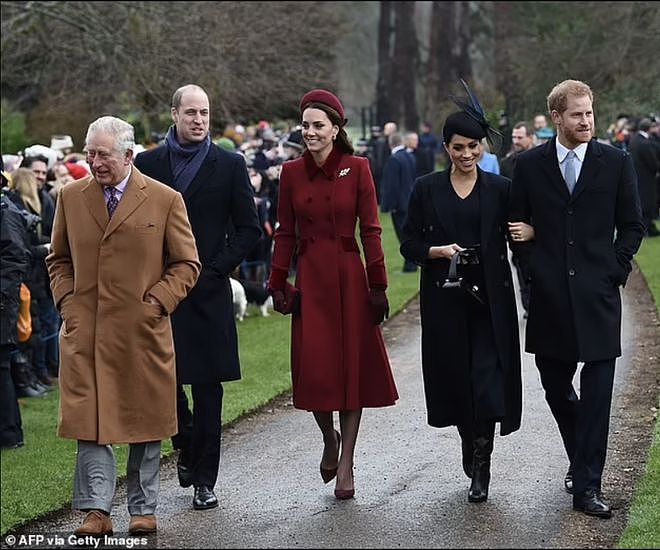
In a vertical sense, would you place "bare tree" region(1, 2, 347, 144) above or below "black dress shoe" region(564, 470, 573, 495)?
above

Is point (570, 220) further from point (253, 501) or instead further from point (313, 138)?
point (253, 501)

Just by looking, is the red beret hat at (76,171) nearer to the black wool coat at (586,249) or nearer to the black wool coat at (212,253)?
the black wool coat at (212,253)

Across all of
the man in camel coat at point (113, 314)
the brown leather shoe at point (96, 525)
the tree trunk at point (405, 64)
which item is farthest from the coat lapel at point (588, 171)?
the tree trunk at point (405, 64)

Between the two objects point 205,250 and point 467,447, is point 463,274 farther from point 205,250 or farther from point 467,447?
point 205,250

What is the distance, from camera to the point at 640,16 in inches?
1412

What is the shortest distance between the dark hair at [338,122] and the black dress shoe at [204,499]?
1.91 meters

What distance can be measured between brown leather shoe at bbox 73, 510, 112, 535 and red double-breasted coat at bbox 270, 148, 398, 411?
1.39 metres

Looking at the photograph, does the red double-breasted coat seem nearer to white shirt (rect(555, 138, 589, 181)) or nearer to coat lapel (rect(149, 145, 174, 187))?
coat lapel (rect(149, 145, 174, 187))

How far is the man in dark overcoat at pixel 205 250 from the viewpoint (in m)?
7.98

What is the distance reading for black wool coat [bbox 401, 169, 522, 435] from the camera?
8.00 m

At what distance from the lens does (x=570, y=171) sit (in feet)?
25.7

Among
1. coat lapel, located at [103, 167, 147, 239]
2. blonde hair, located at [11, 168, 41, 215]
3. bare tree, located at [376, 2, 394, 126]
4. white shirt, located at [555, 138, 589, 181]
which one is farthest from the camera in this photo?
bare tree, located at [376, 2, 394, 126]

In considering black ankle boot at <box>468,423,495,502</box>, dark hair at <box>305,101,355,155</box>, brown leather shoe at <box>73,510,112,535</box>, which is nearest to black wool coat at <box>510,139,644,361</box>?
black ankle boot at <box>468,423,495,502</box>

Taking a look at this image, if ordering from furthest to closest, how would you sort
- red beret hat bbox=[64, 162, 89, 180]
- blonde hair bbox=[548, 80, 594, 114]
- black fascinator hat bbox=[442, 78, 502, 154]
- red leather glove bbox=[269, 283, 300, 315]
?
red beret hat bbox=[64, 162, 89, 180] < red leather glove bbox=[269, 283, 300, 315] < black fascinator hat bbox=[442, 78, 502, 154] < blonde hair bbox=[548, 80, 594, 114]
